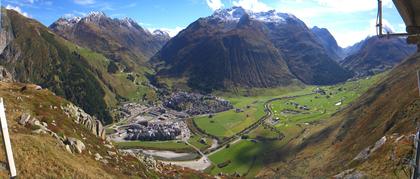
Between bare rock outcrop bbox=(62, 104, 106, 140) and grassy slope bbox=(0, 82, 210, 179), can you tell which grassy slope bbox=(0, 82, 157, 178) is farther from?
bare rock outcrop bbox=(62, 104, 106, 140)

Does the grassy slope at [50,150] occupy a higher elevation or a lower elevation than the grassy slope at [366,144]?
higher

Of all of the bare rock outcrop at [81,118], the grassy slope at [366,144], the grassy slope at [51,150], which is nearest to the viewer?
the grassy slope at [51,150]

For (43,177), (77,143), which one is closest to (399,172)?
(43,177)

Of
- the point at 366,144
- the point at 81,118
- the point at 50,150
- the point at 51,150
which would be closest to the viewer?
the point at 50,150

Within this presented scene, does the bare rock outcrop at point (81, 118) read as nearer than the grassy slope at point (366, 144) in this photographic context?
No

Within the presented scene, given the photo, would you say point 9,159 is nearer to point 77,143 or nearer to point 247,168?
point 77,143

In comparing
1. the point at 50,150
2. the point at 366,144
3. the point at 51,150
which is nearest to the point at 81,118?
the point at 51,150

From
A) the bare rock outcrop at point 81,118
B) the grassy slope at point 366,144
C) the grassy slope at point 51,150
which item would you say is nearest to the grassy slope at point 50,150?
the grassy slope at point 51,150

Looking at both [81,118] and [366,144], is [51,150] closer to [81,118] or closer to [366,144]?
[81,118]

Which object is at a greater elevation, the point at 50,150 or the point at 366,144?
the point at 50,150

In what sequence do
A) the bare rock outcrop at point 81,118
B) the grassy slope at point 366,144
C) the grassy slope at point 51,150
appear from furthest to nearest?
the bare rock outcrop at point 81,118 < the grassy slope at point 366,144 < the grassy slope at point 51,150

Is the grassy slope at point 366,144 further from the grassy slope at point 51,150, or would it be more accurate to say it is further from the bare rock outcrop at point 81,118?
the bare rock outcrop at point 81,118
